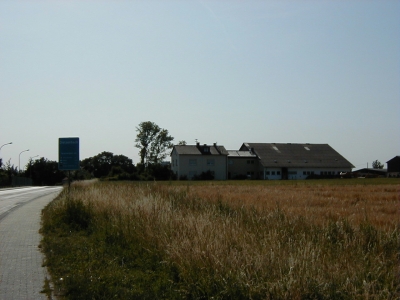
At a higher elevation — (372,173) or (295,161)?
(295,161)

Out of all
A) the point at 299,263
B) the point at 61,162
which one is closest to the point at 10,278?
the point at 299,263

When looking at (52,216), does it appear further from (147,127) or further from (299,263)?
(147,127)

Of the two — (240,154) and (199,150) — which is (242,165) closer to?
(240,154)

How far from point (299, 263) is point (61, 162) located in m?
15.0

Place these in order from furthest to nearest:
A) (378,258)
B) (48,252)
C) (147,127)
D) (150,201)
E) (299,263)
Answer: (147,127) → (150,201) → (48,252) → (378,258) → (299,263)

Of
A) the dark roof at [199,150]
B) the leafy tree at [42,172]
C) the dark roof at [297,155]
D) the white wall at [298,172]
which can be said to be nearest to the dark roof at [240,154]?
the dark roof at [297,155]

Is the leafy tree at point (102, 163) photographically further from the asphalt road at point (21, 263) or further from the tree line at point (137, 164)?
the asphalt road at point (21, 263)

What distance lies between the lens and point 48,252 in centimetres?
1027

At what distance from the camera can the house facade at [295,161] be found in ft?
302

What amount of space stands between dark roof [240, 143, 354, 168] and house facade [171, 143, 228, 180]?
7921mm

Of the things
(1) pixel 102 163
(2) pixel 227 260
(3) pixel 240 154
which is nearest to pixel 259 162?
(3) pixel 240 154

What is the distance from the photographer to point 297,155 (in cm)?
9681

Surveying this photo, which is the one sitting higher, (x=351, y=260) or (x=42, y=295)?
(x=351, y=260)

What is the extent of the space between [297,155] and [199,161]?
20.8m
